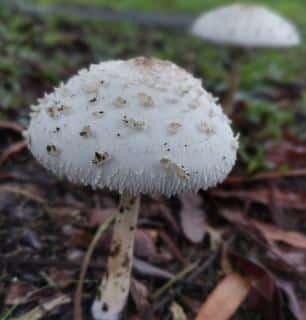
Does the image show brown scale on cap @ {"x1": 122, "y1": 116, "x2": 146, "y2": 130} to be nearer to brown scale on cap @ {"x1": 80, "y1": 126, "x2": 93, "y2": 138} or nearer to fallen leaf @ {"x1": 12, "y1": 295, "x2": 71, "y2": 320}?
brown scale on cap @ {"x1": 80, "y1": 126, "x2": 93, "y2": 138}

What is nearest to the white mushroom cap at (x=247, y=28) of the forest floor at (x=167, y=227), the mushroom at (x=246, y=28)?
the mushroom at (x=246, y=28)

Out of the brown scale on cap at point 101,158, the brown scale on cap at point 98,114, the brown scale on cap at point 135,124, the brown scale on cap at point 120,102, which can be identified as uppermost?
the brown scale on cap at point 120,102

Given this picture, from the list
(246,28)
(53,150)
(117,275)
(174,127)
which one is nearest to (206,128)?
(174,127)

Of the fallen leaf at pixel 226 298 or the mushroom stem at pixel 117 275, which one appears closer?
the mushroom stem at pixel 117 275

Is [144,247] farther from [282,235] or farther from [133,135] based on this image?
[133,135]

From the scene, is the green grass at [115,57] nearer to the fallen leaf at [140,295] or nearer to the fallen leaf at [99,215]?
the fallen leaf at [99,215]

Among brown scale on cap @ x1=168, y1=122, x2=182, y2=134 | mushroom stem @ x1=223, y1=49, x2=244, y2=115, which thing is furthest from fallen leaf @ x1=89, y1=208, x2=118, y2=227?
mushroom stem @ x1=223, y1=49, x2=244, y2=115
